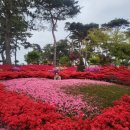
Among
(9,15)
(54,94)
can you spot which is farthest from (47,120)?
(9,15)

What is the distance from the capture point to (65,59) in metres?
47.2

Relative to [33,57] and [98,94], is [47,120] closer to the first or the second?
[98,94]

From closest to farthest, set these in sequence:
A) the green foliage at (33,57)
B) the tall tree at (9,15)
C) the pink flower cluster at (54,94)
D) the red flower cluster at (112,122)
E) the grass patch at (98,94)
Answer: the red flower cluster at (112,122) < the pink flower cluster at (54,94) < the grass patch at (98,94) < the tall tree at (9,15) < the green foliage at (33,57)

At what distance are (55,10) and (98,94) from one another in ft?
99.3

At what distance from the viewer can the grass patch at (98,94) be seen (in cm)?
1196

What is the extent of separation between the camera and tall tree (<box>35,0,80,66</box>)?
133 ft

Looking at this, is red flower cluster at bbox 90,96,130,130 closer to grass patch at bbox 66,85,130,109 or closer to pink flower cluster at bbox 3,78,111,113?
pink flower cluster at bbox 3,78,111,113

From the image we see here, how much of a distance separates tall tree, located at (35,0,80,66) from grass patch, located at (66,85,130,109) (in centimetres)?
2590

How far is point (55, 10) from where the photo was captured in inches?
1667

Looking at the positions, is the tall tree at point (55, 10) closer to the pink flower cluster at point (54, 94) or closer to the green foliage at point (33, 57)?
the green foliage at point (33, 57)

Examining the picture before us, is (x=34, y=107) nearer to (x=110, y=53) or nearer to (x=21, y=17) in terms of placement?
(x=21, y=17)

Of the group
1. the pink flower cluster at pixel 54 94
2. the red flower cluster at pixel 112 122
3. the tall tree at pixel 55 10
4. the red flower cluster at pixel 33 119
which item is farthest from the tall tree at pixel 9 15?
the red flower cluster at pixel 112 122

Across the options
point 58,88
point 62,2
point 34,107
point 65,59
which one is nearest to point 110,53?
point 65,59

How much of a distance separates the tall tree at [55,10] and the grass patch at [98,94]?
2590 centimetres
